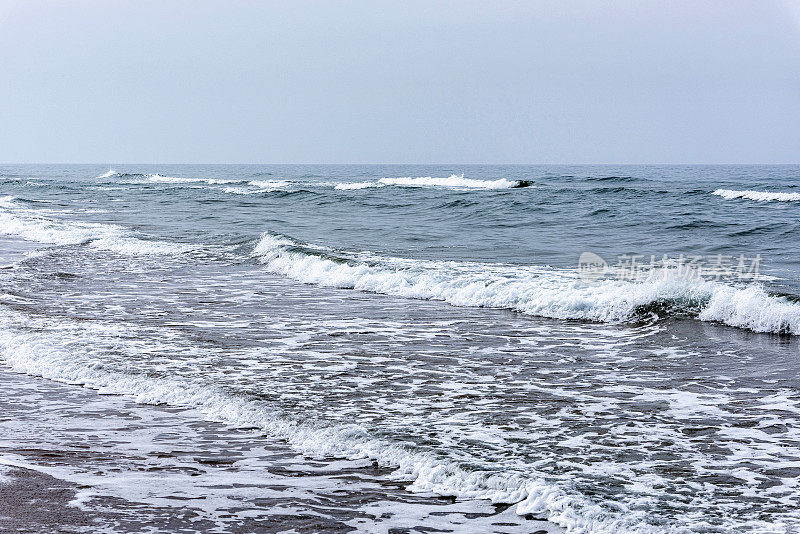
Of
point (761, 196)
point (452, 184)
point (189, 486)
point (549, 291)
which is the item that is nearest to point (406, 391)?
point (189, 486)

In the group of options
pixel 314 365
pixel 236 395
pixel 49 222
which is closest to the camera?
pixel 236 395

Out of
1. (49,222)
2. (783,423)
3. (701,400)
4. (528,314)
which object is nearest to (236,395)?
(701,400)

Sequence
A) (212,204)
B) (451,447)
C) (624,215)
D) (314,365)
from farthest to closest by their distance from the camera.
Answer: (212,204)
(624,215)
(314,365)
(451,447)

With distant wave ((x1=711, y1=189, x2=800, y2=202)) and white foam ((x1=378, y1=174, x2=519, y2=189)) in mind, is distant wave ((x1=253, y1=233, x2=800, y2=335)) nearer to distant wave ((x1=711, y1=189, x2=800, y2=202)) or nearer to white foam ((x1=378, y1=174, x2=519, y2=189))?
distant wave ((x1=711, y1=189, x2=800, y2=202))

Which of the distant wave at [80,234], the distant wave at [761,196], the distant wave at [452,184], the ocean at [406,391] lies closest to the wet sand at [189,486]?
the ocean at [406,391]

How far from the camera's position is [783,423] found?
5.81 meters

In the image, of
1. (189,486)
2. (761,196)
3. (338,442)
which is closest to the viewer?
(189,486)

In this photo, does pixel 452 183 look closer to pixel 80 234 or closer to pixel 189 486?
pixel 80 234

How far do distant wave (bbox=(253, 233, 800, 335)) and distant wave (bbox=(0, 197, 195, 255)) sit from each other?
4519 millimetres

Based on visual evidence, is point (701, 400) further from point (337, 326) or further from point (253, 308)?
point (253, 308)

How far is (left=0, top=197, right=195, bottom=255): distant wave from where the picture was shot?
60.0ft

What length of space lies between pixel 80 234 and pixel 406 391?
17089 mm

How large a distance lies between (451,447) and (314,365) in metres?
2.65

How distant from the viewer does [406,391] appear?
6.68 meters
